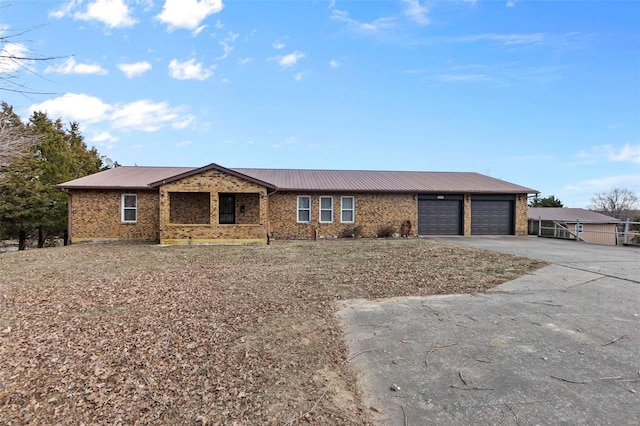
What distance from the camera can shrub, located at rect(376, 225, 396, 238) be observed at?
60.2ft

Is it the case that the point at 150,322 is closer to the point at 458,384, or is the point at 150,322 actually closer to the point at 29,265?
the point at 458,384

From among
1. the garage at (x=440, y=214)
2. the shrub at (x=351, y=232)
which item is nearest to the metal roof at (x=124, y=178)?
the shrub at (x=351, y=232)

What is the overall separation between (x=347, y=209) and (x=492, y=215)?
8769 mm

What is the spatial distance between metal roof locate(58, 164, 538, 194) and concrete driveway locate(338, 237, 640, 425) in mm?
11960

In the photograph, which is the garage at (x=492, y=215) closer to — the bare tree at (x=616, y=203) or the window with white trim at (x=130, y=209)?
the window with white trim at (x=130, y=209)

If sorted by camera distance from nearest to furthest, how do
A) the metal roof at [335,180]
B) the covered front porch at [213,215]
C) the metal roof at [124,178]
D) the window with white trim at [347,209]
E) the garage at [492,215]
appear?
the covered front porch at [213,215]
the metal roof at [124,178]
the metal roof at [335,180]
the window with white trim at [347,209]
the garage at [492,215]

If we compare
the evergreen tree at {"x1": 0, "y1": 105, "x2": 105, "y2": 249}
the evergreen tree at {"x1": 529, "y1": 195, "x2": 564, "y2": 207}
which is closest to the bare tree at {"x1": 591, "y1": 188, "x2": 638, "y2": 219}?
the evergreen tree at {"x1": 529, "y1": 195, "x2": 564, "y2": 207}

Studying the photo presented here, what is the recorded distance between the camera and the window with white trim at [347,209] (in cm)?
1841

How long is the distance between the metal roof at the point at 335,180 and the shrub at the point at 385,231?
206 cm

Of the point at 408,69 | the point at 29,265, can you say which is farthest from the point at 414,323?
the point at 408,69

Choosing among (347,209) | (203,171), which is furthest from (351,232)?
(203,171)

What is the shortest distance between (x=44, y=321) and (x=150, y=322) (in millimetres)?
1541

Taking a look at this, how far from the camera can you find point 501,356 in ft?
12.1

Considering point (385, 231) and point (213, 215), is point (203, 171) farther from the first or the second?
point (385, 231)
